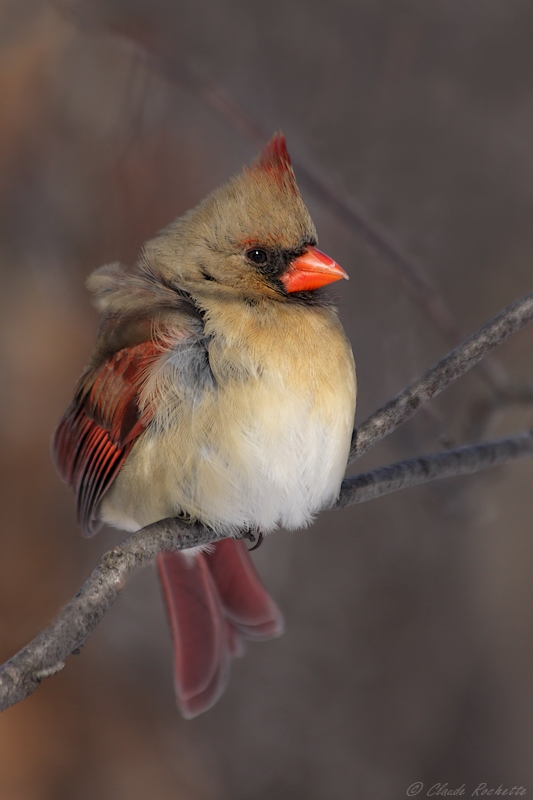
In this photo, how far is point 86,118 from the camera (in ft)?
9.92

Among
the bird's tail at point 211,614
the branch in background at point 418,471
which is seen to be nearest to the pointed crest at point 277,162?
the branch in background at point 418,471

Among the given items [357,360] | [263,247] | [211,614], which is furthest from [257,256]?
[357,360]

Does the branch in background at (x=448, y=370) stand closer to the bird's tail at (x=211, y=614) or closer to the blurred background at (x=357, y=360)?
the bird's tail at (x=211, y=614)

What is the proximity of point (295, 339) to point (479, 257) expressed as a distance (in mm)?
1666

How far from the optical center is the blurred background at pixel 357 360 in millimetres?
2766

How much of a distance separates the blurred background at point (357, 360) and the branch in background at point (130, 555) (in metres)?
0.65

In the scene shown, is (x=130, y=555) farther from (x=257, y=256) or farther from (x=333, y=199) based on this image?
(x=333, y=199)

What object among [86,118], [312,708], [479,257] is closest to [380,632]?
[312,708]

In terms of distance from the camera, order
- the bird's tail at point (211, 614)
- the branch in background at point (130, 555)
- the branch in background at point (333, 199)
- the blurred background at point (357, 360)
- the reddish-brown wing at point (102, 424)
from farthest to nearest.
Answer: the blurred background at point (357, 360) < the branch in background at point (333, 199) < the bird's tail at point (211, 614) < the reddish-brown wing at point (102, 424) < the branch in background at point (130, 555)

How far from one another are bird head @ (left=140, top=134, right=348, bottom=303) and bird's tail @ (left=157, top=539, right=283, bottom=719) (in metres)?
0.71

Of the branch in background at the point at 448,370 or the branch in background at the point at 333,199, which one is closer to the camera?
the branch in background at the point at 448,370

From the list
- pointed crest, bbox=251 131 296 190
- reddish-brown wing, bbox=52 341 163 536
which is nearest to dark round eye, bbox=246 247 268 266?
pointed crest, bbox=251 131 296 190

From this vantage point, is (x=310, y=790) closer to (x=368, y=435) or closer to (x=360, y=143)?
(x=368, y=435)

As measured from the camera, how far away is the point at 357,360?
9.57 ft
